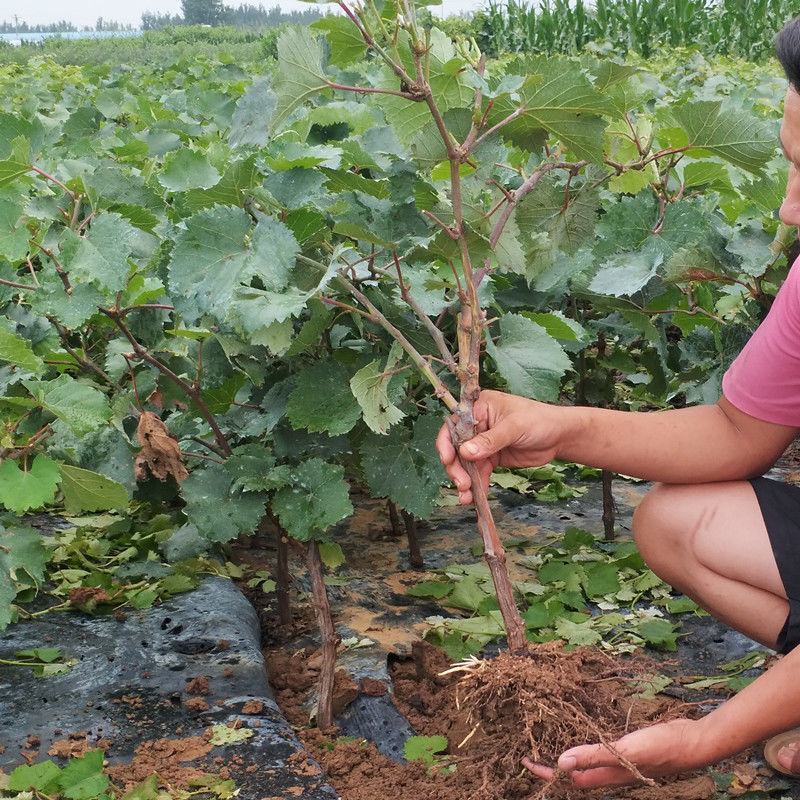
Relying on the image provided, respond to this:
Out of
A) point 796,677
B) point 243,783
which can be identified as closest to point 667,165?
point 796,677

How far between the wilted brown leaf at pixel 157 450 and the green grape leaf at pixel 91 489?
2.5 inches

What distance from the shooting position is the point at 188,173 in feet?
6.54

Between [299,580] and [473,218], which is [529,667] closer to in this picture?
[473,218]

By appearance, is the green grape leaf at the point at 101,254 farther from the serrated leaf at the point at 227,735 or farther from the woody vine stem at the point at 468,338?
the serrated leaf at the point at 227,735

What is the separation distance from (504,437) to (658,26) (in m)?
16.9

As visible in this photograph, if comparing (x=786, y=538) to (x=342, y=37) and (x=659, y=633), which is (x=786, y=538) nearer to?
(x=659, y=633)

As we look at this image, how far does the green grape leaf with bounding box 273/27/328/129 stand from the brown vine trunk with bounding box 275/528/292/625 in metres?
0.92

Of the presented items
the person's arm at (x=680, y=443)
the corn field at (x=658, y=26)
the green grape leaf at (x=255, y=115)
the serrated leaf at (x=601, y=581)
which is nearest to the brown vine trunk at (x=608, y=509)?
the serrated leaf at (x=601, y=581)

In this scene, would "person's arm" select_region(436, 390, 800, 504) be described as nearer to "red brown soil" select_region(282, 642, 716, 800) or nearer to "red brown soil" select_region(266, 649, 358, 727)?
"red brown soil" select_region(282, 642, 716, 800)

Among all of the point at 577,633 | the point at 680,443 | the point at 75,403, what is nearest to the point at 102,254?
the point at 75,403

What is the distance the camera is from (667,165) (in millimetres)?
2330

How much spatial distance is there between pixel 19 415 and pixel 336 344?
62 cm


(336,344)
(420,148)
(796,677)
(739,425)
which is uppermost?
(420,148)

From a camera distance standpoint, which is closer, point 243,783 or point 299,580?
point 243,783
